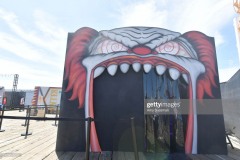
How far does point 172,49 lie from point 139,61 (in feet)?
3.70

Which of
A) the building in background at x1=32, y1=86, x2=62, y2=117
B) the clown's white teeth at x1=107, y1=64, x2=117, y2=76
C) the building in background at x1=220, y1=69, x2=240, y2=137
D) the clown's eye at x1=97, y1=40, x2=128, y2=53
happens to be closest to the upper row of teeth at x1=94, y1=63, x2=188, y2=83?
the clown's white teeth at x1=107, y1=64, x2=117, y2=76

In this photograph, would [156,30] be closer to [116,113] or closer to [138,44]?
[138,44]

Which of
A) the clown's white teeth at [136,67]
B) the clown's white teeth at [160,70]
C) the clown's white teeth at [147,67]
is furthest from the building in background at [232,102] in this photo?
the clown's white teeth at [136,67]

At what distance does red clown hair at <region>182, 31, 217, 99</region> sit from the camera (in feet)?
16.5

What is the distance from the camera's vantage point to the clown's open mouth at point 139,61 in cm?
491

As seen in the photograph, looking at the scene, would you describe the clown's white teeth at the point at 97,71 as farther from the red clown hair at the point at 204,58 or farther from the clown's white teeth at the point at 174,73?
the red clown hair at the point at 204,58

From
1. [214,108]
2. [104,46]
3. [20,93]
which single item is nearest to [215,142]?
[214,108]

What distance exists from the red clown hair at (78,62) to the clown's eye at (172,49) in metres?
2.09

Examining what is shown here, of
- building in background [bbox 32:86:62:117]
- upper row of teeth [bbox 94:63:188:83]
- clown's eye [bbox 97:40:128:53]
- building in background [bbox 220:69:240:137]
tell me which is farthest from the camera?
building in background [bbox 32:86:62:117]

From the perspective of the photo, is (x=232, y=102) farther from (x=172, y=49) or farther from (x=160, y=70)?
(x=160, y=70)

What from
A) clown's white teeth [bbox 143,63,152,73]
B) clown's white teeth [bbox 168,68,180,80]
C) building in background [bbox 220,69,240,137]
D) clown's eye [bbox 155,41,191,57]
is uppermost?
clown's eye [bbox 155,41,191,57]

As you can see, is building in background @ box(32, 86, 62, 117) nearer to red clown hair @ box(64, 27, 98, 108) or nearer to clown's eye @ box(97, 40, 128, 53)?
red clown hair @ box(64, 27, 98, 108)

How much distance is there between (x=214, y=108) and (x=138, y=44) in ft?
9.70

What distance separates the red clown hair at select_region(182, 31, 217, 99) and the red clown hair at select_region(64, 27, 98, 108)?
10.2 feet
